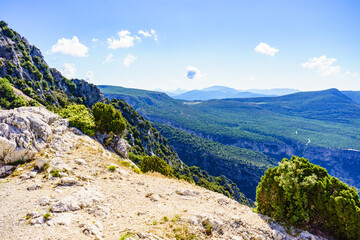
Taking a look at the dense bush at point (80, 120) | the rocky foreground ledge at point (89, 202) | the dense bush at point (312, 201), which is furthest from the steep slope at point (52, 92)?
the dense bush at point (312, 201)

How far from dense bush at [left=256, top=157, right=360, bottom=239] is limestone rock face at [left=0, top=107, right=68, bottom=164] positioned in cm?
1983

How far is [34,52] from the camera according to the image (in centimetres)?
9019

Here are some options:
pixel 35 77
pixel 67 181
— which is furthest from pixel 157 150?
pixel 67 181

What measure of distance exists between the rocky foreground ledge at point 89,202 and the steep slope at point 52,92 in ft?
114

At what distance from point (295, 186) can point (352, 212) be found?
343cm

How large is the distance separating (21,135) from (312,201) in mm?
23332

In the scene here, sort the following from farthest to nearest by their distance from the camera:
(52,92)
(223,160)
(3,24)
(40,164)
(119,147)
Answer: (223,160)
(3,24)
(52,92)
(119,147)
(40,164)

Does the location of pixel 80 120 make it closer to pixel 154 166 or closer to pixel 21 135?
pixel 21 135

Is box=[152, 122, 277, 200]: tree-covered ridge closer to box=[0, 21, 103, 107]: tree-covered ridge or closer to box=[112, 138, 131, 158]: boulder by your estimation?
box=[0, 21, 103, 107]: tree-covered ridge

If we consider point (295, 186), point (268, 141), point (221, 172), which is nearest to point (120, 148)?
point (295, 186)

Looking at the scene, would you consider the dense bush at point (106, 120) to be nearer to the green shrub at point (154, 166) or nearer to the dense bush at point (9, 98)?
the green shrub at point (154, 166)

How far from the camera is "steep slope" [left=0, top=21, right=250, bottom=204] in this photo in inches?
2323

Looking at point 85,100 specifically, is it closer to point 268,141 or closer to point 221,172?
point 221,172

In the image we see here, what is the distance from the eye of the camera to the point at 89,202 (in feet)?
34.9
